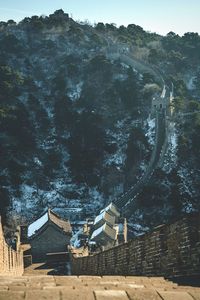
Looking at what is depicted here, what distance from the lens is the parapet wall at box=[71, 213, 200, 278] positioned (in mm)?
7574

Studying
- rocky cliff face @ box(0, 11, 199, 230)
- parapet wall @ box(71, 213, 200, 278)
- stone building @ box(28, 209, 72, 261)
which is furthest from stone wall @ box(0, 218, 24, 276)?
rocky cliff face @ box(0, 11, 199, 230)

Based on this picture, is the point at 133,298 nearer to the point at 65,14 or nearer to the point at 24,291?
the point at 24,291

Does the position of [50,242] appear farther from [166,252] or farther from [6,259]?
[166,252]

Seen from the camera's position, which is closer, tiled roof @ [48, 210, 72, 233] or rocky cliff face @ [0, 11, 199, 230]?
tiled roof @ [48, 210, 72, 233]

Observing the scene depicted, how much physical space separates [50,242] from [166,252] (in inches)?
1366

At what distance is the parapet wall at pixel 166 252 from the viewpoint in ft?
24.8

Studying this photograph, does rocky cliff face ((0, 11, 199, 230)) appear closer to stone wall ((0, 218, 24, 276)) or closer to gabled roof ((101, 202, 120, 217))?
gabled roof ((101, 202, 120, 217))

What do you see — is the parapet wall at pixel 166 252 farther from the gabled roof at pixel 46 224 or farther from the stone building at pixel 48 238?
the gabled roof at pixel 46 224

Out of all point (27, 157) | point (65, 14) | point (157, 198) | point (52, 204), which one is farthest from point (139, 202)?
point (65, 14)

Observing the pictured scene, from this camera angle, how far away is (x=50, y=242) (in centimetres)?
4250

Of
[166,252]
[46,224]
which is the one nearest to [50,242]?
[46,224]

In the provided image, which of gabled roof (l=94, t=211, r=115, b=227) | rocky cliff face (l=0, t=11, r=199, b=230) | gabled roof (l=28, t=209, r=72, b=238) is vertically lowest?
gabled roof (l=28, t=209, r=72, b=238)

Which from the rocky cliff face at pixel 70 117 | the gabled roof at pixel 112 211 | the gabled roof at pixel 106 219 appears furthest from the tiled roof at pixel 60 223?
the rocky cliff face at pixel 70 117

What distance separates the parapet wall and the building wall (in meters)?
29.6
